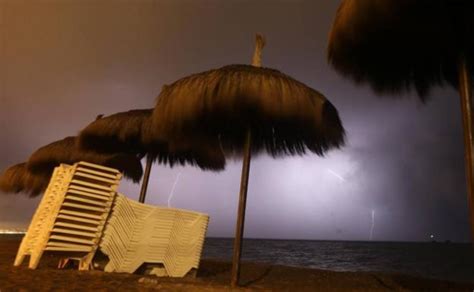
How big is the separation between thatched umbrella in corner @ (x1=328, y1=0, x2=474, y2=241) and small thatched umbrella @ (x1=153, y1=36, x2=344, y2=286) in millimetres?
911

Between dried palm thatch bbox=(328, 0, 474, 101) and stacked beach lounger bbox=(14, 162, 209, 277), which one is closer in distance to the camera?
dried palm thatch bbox=(328, 0, 474, 101)

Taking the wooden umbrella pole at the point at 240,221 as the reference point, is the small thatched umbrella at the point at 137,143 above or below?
above

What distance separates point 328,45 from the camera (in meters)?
4.80

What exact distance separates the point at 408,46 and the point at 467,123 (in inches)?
46.6

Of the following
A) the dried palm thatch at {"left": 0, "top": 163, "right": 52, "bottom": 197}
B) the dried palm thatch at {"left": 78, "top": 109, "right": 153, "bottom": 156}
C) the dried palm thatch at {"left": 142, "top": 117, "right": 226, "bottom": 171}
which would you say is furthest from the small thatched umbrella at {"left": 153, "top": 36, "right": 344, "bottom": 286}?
the dried palm thatch at {"left": 0, "top": 163, "right": 52, "bottom": 197}

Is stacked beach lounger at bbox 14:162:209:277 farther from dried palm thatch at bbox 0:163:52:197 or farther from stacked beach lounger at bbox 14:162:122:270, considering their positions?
dried palm thatch at bbox 0:163:52:197

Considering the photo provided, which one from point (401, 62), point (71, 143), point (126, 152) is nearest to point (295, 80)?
point (401, 62)

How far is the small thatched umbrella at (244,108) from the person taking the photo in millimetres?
5406

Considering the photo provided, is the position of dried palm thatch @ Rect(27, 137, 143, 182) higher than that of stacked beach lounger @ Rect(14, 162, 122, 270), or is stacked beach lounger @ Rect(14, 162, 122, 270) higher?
dried palm thatch @ Rect(27, 137, 143, 182)

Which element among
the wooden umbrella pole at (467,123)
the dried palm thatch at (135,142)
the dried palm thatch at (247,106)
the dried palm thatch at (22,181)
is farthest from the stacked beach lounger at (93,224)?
the dried palm thatch at (22,181)

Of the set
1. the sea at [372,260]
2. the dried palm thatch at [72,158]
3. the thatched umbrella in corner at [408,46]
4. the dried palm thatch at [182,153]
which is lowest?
the sea at [372,260]

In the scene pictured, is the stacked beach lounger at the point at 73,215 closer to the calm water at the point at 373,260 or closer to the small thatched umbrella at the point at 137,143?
the small thatched umbrella at the point at 137,143

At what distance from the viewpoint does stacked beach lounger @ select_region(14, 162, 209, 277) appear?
17.0 ft

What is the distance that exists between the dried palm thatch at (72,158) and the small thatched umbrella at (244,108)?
13.0ft
